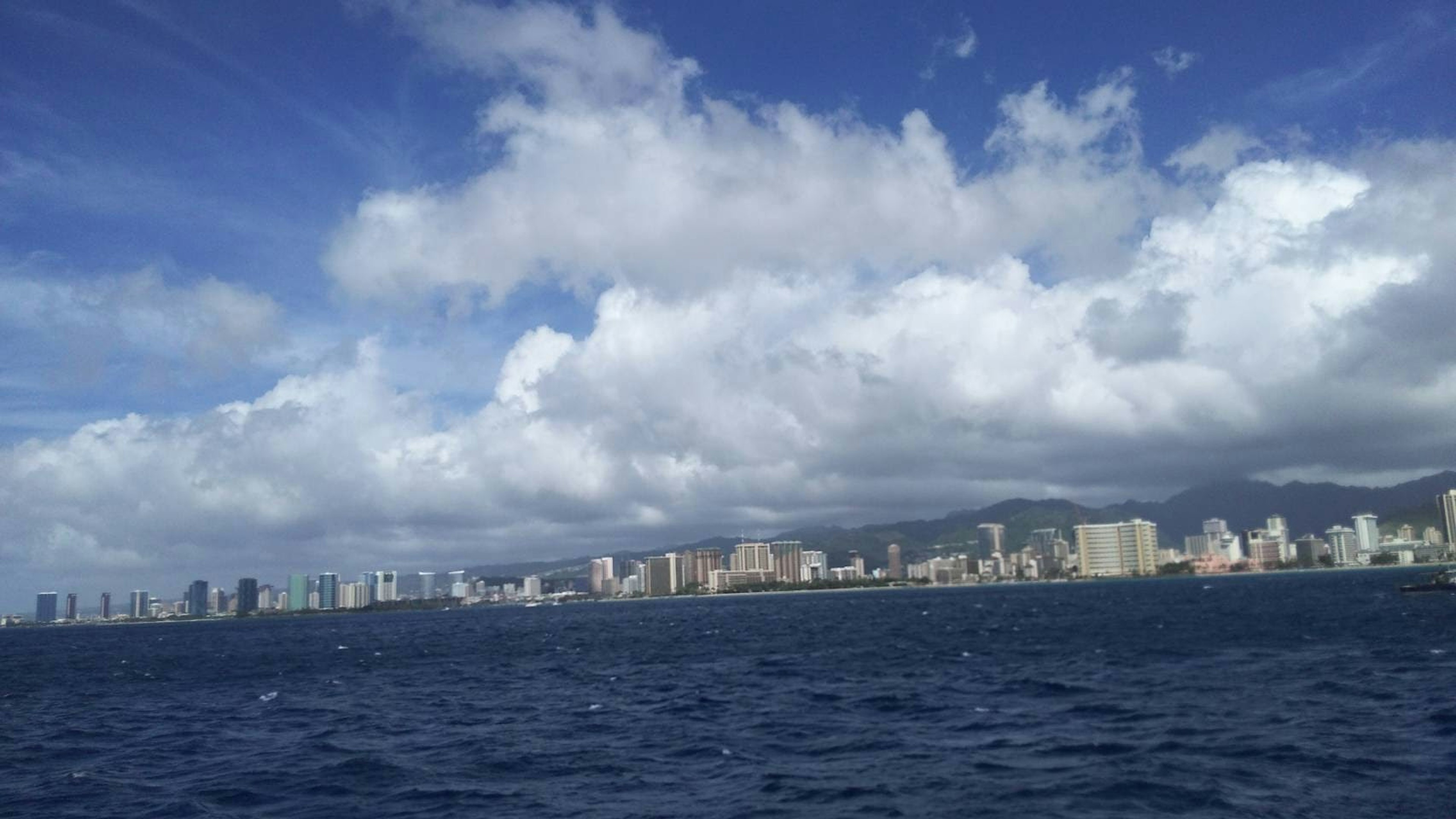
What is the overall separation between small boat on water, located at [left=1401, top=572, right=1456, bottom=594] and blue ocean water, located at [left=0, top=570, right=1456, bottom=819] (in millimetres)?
64061

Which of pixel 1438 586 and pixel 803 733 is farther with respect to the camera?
pixel 1438 586

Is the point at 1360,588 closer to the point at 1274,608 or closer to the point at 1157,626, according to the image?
the point at 1274,608

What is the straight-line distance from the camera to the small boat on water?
13575 cm

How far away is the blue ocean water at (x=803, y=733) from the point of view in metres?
27.0

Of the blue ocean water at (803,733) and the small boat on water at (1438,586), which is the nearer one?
the blue ocean water at (803,733)

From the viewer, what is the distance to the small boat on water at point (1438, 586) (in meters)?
136

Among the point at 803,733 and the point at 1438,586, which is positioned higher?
the point at 803,733

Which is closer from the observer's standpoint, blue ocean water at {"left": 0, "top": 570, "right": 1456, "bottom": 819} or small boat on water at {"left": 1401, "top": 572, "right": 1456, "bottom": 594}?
blue ocean water at {"left": 0, "top": 570, "right": 1456, "bottom": 819}

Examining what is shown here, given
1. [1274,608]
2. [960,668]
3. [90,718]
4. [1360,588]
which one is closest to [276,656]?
[90,718]

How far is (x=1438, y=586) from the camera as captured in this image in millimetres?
136250

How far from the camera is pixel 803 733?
1470 inches

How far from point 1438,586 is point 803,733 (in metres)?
136

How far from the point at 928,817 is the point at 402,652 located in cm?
8937

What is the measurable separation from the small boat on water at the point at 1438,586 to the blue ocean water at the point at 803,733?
64.1 m
